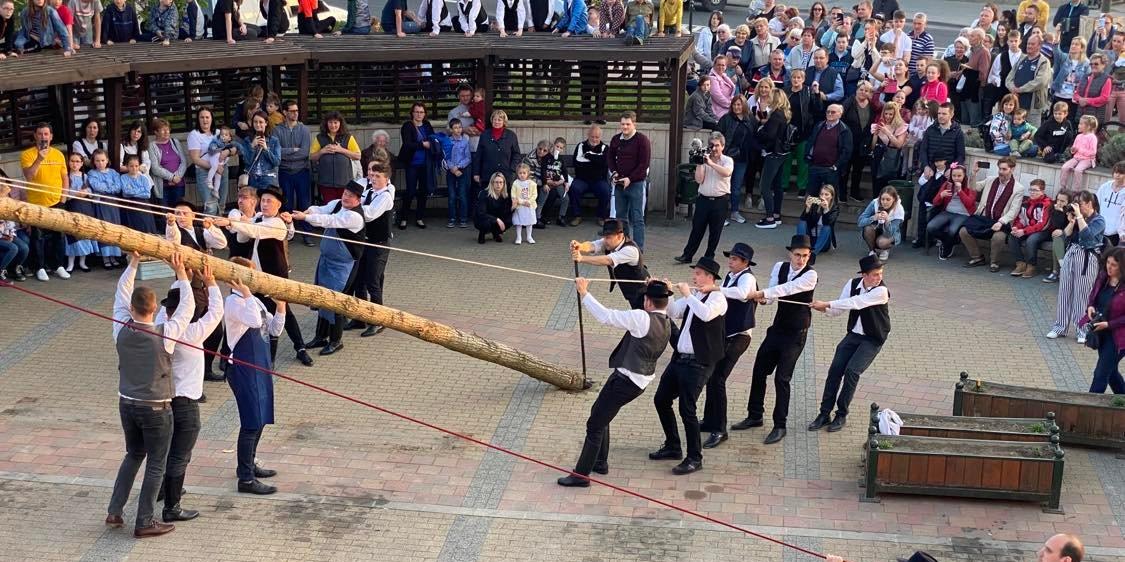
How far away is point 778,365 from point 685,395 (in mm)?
1121

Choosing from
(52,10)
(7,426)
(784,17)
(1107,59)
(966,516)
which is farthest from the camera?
(784,17)

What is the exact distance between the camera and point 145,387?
9070 millimetres

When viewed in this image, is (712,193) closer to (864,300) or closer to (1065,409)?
(864,300)

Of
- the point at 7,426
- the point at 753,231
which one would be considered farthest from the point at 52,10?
the point at 753,231

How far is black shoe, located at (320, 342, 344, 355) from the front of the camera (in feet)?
43.1

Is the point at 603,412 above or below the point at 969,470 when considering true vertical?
above

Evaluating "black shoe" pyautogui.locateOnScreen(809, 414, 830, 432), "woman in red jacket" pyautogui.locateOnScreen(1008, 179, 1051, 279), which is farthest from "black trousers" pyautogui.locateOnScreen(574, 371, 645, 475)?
"woman in red jacket" pyautogui.locateOnScreen(1008, 179, 1051, 279)

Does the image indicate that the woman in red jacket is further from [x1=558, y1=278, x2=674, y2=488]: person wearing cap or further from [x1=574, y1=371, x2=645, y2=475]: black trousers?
[x1=574, y1=371, x2=645, y2=475]: black trousers

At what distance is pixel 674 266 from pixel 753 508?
6360 millimetres

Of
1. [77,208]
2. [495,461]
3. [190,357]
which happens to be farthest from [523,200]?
[190,357]

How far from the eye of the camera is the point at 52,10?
15.8 m

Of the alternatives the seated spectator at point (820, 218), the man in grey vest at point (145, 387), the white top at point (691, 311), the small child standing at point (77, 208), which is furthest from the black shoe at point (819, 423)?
the small child standing at point (77, 208)

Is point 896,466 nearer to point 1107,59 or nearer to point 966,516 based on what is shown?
point 966,516

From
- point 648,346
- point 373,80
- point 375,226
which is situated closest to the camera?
point 648,346
